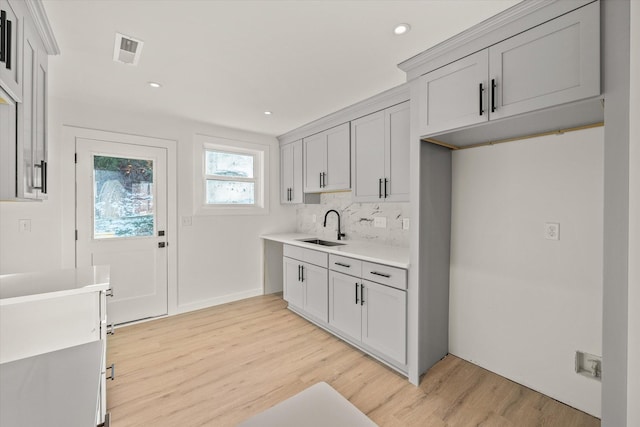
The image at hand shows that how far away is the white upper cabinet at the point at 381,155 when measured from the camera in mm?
2453

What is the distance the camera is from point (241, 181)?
4.03 metres

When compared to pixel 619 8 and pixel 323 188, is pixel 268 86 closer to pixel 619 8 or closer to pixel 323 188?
pixel 323 188

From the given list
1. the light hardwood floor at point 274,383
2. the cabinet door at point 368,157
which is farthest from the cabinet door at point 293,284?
the cabinet door at point 368,157

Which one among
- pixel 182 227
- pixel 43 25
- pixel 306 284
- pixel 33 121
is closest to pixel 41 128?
pixel 33 121

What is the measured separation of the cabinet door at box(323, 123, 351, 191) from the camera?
9.94 ft

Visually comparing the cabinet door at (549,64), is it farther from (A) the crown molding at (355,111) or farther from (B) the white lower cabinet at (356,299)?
(B) the white lower cabinet at (356,299)

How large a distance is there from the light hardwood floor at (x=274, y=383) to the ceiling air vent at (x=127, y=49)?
7.94 ft

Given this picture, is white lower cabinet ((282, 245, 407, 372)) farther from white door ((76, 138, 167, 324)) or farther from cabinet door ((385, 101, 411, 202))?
white door ((76, 138, 167, 324))

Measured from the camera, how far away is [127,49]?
1.88m

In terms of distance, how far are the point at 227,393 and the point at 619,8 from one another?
3.10m

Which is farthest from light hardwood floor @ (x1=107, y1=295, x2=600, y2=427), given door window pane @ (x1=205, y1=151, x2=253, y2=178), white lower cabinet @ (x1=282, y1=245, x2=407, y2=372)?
door window pane @ (x1=205, y1=151, x2=253, y2=178)

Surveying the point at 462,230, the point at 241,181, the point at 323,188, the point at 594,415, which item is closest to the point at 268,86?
the point at 323,188

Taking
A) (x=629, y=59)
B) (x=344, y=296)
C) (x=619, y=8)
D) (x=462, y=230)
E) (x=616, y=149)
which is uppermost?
(x=619, y=8)

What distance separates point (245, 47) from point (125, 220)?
96.2 inches
